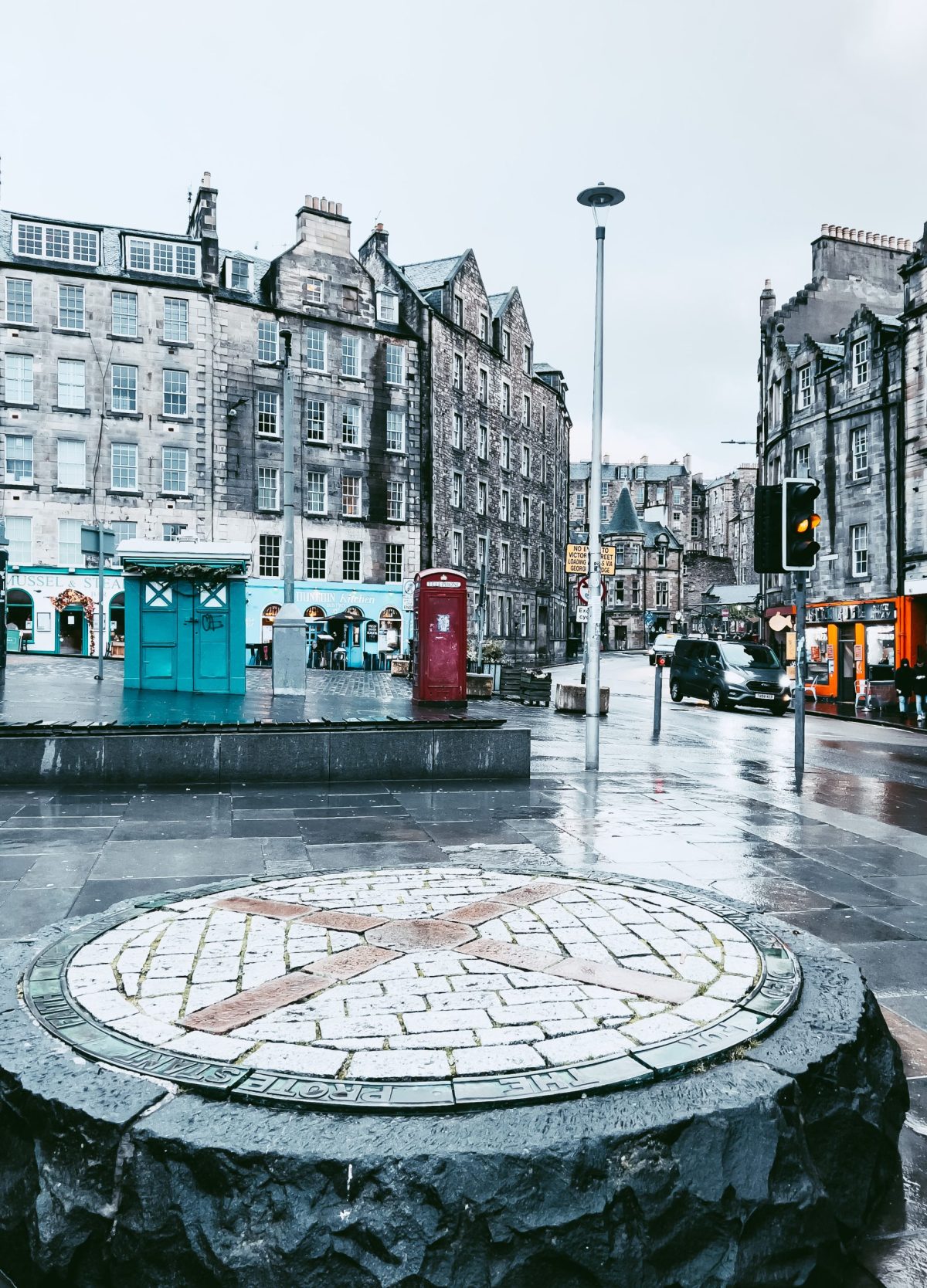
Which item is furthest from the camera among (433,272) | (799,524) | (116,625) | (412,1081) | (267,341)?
(433,272)

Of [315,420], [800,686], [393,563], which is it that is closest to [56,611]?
[315,420]

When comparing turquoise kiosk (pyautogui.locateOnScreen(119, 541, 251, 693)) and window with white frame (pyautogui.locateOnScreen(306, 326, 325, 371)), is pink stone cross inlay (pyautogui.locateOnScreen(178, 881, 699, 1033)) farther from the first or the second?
window with white frame (pyautogui.locateOnScreen(306, 326, 325, 371))

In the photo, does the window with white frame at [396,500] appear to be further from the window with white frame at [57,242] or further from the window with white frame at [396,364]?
the window with white frame at [57,242]

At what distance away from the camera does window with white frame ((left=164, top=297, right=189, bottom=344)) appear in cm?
3962

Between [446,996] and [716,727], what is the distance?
59.5 ft

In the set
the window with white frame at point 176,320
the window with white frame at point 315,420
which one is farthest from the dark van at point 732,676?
the window with white frame at point 176,320

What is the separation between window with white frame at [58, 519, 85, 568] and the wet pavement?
27654 mm

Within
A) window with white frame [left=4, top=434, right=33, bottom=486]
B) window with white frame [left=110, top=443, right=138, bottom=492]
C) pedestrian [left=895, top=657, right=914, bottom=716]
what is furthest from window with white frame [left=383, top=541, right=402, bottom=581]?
pedestrian [left=895, top=657, right=914, bottom=716]

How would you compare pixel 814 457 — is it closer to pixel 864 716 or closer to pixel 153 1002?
pixel 864 716

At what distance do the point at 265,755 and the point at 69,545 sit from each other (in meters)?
32.4

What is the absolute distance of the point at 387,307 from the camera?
1780 inches

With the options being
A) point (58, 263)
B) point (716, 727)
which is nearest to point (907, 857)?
point (716, 727)

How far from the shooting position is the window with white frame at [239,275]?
41344 millimetres

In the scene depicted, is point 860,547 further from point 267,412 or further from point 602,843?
point 602,843
